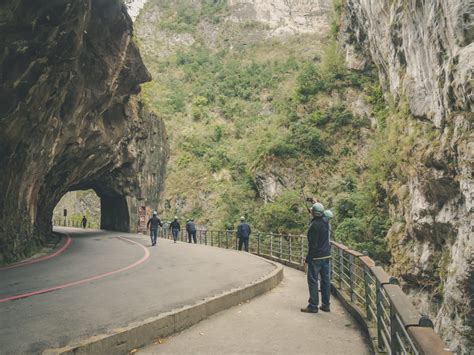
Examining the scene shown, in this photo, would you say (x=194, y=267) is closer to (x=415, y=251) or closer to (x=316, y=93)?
(x=415, y=251)

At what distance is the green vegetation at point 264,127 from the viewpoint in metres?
29.4

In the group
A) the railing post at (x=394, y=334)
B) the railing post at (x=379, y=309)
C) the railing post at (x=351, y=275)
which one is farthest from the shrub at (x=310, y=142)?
the railing post at (x=394, y=334)

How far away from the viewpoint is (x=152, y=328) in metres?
6.45

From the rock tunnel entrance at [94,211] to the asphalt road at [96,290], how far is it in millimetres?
21909

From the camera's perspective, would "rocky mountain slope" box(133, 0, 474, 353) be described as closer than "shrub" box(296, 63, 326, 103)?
Yes

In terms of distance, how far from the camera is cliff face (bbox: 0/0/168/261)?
11.8 meters

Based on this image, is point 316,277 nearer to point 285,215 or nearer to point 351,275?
point 351,275

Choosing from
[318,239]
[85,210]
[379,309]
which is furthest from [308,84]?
[85,210]

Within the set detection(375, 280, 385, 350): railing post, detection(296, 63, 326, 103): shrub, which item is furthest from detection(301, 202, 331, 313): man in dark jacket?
detection(296, 63, 326, 103): shrub

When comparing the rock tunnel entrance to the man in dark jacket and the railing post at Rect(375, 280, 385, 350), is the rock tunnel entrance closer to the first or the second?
the man in dark jacket

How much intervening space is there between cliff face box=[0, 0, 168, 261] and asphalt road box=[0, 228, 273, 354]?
358cm

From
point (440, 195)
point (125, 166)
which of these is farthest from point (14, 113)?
point (125, 166)

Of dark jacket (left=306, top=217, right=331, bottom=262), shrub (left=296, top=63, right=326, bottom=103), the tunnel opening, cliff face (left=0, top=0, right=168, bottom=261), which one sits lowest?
the tunnel opening

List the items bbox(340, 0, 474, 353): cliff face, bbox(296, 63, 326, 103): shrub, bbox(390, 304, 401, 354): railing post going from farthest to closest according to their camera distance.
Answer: bbox(296, 63, 326, 103): shrub < bbox(340, 0, 474, 353): cliff face < bbox(390, 304, 401, 354): railing post
